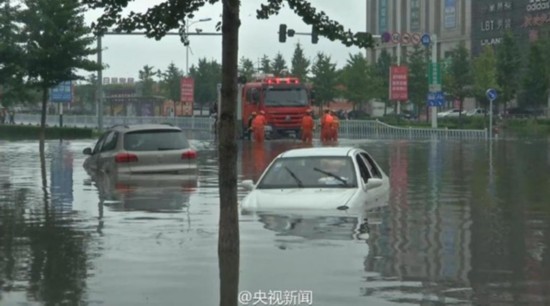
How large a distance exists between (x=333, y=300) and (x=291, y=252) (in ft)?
8.75

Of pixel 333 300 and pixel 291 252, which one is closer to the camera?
pixel 333 300

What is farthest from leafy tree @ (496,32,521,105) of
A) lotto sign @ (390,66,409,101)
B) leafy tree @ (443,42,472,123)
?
lotto sign @ (390,66,409,101)

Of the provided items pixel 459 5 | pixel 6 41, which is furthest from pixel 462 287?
pixel 459 5

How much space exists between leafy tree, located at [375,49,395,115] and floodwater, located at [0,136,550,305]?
65.4 metres

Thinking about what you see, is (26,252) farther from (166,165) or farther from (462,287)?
(166,165)

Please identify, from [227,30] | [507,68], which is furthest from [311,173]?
[507,68]

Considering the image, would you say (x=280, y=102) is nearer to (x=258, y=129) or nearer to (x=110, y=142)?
(x=258, y=129)

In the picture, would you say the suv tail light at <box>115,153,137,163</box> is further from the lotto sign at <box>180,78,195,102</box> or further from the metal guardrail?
the lotto sign at <box>180,78,195,102</box>

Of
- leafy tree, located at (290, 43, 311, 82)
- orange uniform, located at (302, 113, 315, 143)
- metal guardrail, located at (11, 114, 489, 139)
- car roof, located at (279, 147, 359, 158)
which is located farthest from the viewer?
leafy tree, located at (290, 43, 311, 82)

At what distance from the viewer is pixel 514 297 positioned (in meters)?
9.50

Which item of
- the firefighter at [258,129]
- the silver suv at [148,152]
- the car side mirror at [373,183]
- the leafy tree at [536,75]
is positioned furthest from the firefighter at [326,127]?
the leafy tree at [536,75]

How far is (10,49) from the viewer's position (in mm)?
39219

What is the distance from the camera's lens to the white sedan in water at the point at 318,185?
1439 centimetres

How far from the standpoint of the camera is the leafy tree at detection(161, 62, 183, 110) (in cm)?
9906
